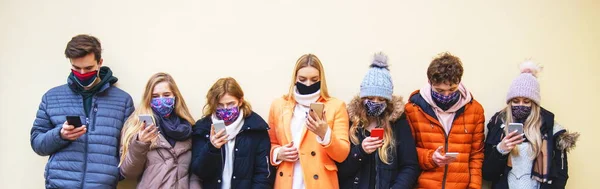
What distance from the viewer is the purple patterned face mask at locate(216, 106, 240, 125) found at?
15.3ft

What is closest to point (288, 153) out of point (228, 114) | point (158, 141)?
point (228, 114)

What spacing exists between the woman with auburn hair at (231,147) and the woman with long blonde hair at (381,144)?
0.63 m

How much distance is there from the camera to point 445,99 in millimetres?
4699

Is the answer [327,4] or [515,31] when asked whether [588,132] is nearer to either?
[515,31]

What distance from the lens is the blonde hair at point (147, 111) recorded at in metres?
4.64

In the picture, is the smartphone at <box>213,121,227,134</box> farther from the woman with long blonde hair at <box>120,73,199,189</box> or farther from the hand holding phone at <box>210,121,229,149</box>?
the woman with long blonde hair at <box>120,73,199,189</box>

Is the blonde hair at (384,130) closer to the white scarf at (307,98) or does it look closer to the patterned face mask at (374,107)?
Result: the patterned face mask at (374,107)

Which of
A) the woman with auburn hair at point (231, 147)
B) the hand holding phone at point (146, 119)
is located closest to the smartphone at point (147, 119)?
the hand holding phone at point (146, 119)

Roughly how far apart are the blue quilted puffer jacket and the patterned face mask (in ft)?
6.36

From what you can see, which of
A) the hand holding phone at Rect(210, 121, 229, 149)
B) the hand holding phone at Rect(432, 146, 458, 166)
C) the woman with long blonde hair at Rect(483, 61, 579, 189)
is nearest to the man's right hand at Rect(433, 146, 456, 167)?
the hand holding phone at Rect(432, 146, 458, 166)

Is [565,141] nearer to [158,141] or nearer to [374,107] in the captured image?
[374,107]

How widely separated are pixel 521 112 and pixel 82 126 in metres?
3.40

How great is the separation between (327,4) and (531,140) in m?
2.06

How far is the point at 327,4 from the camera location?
539 cm
